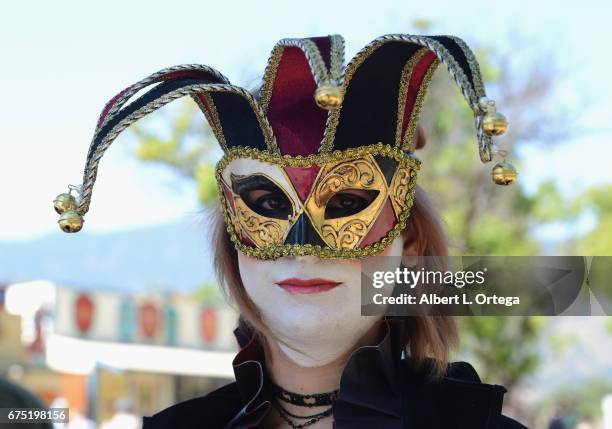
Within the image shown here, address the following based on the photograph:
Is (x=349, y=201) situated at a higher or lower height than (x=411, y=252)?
higher

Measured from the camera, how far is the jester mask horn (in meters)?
2.46

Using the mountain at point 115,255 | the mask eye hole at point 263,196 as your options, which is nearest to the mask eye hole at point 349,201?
the mask eye hole at point 263,196

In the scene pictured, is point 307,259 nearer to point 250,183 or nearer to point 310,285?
point 310,285

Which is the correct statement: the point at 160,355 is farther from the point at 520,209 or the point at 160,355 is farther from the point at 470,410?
the point at 470,410

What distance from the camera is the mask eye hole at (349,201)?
2.50 metres

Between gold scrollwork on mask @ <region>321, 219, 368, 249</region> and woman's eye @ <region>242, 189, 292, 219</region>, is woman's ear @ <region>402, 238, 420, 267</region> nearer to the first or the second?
gold scrollwork on mask @ <region>321, 219, 368, 249</region>

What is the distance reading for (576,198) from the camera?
18438 mm

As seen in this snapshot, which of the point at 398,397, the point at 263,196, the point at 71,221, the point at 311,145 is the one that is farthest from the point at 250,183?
the point at 398,397

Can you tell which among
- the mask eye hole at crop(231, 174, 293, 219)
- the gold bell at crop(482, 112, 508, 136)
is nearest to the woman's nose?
the mask eye hole at crop(231, 174, 293, 219)

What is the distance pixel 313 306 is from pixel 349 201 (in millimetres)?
280

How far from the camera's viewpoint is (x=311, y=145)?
2.51 metres

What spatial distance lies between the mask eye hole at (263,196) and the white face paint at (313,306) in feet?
0.41

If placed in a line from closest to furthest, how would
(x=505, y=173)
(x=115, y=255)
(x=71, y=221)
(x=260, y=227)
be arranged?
(x=505, y=173) < (x=71, y=221) < (x=260, y=227) < (x=115, y=255)

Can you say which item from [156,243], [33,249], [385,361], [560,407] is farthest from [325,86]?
[33,249]
